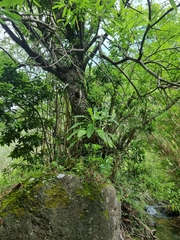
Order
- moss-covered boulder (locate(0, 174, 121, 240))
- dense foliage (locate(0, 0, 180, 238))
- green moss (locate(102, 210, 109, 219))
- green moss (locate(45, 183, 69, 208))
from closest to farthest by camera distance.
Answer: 1. moss-covered boulder (locate(0, 174, 121, 240))
2. green moss (locate(45, 183, 69, 208))
3. green moss (locate(102, 210, 109, 219))
4. dense foliage (locate(0, 0, 180, 238))

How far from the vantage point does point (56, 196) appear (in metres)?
1.77

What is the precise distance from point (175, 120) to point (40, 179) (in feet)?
10.2

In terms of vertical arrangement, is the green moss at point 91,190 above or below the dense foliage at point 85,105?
below

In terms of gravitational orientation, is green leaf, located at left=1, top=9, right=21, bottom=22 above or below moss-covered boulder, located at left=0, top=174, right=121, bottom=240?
above

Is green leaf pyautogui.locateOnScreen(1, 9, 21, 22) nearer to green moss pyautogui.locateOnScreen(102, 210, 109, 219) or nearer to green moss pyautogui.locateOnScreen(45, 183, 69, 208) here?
green moss pyautogui.locateOnScreen(45, 183, 69, 208)

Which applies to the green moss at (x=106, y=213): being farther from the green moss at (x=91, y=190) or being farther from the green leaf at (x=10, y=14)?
the green leaf at (x=10, y=14)

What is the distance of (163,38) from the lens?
6.09 ft

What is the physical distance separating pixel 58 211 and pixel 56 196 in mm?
123

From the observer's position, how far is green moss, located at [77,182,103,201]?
1.88 metres

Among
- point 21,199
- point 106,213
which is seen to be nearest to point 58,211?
point 21,199

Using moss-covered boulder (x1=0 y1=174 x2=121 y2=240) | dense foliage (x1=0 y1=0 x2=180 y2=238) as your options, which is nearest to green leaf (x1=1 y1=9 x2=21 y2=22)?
moss-covered boulder (x1=0 y1=174 x2=121 y2=240)

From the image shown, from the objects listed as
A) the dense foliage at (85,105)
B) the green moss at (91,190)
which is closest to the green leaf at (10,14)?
the green moss at (91,190)

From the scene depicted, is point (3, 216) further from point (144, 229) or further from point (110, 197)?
point (144, 229)

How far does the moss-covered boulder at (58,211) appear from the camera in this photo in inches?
64.0
